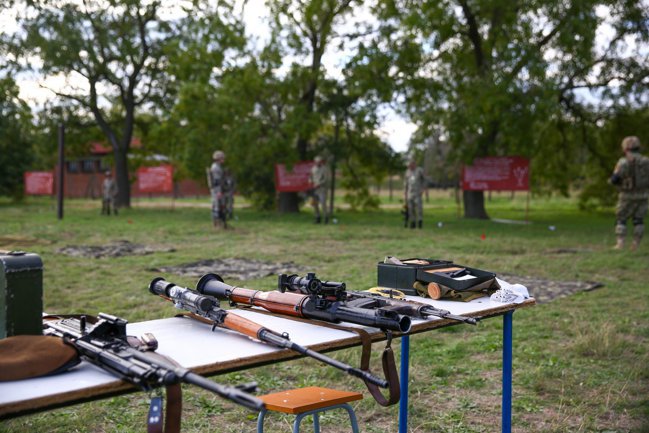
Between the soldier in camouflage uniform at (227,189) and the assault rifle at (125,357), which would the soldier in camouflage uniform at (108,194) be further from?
the assault rifle at (125,357)

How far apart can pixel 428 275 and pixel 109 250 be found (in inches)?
432

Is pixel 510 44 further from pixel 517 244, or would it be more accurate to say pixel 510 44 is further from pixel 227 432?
pixel 227 432

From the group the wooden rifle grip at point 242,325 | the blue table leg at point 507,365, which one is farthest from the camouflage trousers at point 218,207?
the wooden rifle grip at point 242,325

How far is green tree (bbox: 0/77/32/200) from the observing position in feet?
124

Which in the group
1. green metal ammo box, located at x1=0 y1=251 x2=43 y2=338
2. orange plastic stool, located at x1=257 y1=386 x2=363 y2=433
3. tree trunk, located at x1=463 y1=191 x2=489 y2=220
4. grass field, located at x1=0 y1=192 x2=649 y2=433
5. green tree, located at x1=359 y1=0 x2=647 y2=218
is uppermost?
green tree, located at x1=359 y1=0 x2=647 y2=218

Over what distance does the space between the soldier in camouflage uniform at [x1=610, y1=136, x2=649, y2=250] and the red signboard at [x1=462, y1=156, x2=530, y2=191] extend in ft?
26.3

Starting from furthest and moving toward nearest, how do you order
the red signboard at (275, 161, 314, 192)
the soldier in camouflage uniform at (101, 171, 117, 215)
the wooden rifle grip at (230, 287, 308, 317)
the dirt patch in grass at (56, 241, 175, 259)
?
1. the soldier in camouflage uniform at (101, 171, 117, 215)
2. the red signboard at (275, 161, 314, 192)
3. the dirt patch in grass at (56, 241, 175, 259)
4. the wooden rifle grip at (230, 287, 308, 317)

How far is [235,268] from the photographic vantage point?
11.0 m

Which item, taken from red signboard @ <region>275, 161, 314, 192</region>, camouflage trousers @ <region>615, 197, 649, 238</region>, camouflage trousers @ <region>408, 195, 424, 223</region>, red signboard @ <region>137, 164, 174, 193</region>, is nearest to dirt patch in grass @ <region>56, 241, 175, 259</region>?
camouflage trousers @ <region>408, 195, 424, 223</region>

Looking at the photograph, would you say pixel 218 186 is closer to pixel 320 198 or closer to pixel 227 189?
pixel 227 189

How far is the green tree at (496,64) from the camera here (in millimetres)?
19516

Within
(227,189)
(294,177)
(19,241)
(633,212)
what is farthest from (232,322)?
(294,177)

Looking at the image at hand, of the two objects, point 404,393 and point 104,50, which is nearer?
point 404,393

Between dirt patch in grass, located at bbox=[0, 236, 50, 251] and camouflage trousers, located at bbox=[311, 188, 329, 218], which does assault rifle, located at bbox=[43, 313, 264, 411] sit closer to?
dirt patch in grass, located at bbox=[0, 236, 50, 251]
